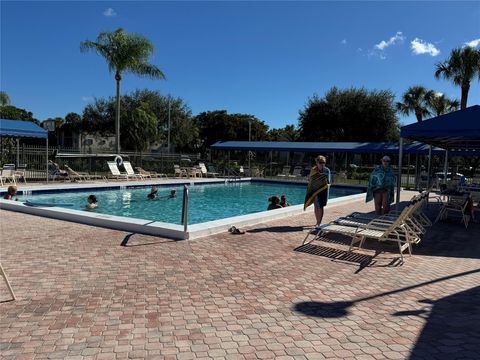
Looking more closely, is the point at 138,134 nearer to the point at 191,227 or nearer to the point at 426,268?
the point at 191,227

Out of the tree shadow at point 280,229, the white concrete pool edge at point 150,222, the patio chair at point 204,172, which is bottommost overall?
the tree shadow at point 280,229

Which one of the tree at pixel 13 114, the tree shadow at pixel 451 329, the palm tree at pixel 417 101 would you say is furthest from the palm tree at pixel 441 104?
the tree at pixel 13 114

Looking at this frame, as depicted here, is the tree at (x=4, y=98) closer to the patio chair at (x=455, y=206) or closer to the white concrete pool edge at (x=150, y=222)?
the white concrete pool edge at (x=150, y=222)

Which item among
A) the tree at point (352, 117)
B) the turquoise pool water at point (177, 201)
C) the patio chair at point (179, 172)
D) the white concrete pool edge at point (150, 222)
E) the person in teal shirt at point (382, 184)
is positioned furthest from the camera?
the tree at point (352, 117)

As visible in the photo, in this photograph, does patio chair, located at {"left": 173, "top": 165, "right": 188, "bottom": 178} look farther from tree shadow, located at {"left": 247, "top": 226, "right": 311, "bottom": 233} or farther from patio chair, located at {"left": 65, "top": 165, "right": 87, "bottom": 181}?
tree shadow, located at {"left": 247, "top": 226, "right": 311, "bottom": 233}

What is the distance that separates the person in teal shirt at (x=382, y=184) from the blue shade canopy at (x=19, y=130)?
542 inches

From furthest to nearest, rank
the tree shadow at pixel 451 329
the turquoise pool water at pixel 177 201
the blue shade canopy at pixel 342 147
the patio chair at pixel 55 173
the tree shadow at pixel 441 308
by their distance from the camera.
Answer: the blue shade canopy at pixel 342 147 < the patio chair at pixel 55 173 < the turquoise pool water at pixel 177 201 < the tree shadow at pixel 441 308 < the tree shadow at pixel 451 329

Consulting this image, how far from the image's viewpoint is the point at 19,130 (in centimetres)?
1620

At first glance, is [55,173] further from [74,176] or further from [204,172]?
[204,172]

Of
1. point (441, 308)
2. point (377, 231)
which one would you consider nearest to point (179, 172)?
point (377, 231)

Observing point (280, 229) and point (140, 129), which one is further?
point (140, 129)

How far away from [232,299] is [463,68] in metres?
28.9

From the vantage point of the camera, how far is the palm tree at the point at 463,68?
26.8 metres

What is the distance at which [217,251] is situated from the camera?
591 centimetres
